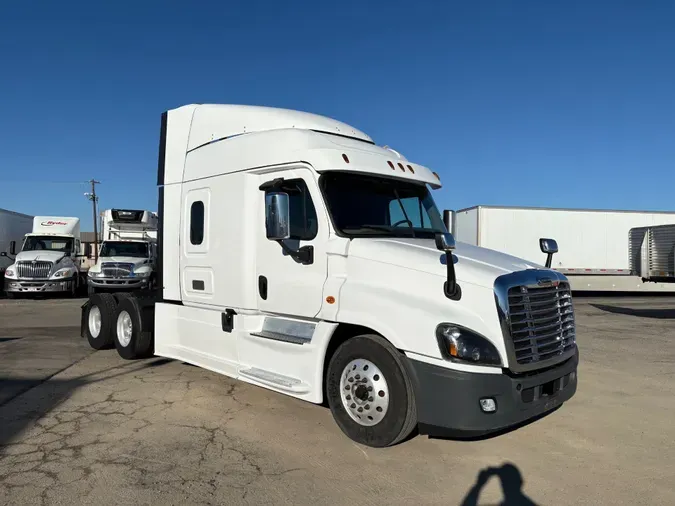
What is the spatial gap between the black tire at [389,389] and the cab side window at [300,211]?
1108mm

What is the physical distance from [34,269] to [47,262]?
442mm

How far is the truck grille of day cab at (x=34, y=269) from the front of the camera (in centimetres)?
1756

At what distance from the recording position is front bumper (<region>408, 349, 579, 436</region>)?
12.9 feet

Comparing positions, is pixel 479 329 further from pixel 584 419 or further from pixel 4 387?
pixel 4 387

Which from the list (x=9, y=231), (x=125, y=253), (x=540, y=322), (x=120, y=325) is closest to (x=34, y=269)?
(x=125, y=253)

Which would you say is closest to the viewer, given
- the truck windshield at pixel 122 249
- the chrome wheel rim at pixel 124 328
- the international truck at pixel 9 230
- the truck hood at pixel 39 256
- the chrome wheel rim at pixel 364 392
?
the chrome wheel rim at pixel 364 392

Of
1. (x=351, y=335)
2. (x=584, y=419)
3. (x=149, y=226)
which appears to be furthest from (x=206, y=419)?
(x=149, y=226)

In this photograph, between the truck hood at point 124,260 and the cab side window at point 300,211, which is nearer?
the cab side window at point 300,211

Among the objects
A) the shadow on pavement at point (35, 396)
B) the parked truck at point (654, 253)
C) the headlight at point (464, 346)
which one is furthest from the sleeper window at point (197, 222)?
the parked truck at point (654, 253)

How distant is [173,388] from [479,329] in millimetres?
3916

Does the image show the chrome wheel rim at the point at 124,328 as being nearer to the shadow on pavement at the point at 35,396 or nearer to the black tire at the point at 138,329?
the black tire at the point at 138,329

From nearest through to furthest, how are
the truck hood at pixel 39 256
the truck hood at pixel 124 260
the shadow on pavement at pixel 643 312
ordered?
1. the truck hood at pixel 124 260
2. the shadow on pavement at pixel 643 312
3. the truck hood at pixel 39 256

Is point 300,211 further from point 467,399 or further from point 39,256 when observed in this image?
point 39,256

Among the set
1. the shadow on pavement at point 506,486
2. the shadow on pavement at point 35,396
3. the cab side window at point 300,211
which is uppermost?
the cab side window at point 300,211
